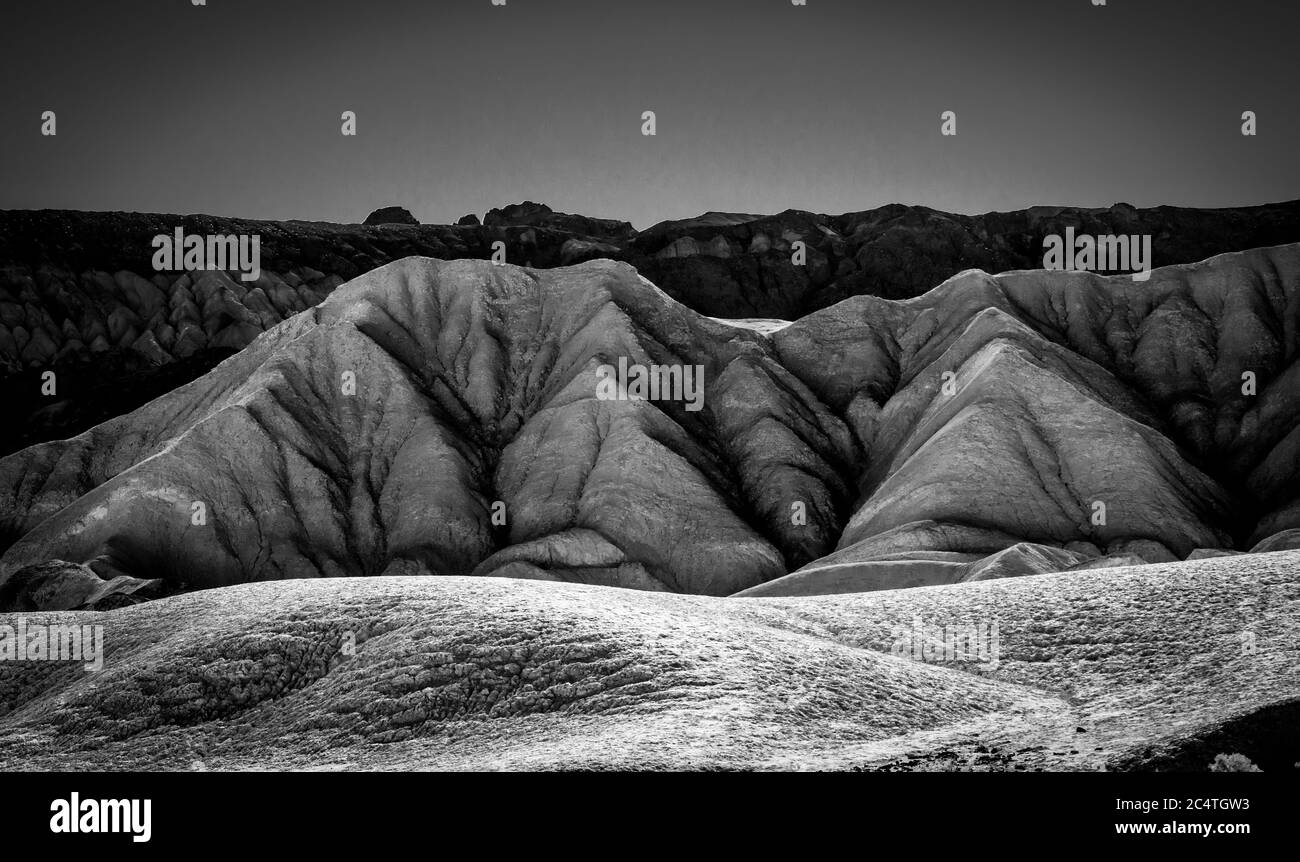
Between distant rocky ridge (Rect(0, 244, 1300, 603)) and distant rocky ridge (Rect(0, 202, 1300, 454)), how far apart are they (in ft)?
171

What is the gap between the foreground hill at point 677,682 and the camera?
20.0m

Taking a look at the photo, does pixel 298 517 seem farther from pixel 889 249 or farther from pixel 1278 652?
pixel 889 249

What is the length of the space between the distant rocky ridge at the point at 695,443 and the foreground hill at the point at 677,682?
23.3 metres

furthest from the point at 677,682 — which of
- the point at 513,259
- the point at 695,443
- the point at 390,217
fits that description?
the point at 390,217

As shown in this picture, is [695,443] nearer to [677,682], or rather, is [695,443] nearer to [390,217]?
[677,682]

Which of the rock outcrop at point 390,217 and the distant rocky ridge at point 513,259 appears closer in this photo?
the distant rocky ridge at point 513,259

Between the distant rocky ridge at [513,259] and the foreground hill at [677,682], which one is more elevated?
the distant rocky ridge at [513,259]

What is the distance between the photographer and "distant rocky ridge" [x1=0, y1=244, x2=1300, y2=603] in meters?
67.1

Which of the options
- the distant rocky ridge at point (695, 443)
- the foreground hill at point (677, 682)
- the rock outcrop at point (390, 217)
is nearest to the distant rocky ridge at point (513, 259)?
the rock outcrop at point (390, 217)

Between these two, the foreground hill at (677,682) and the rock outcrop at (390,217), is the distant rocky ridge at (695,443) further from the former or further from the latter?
the rock outcrop at (390,217)

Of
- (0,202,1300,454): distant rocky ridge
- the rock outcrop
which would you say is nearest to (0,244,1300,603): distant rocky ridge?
(0,202,1300,454): distant rocky ridge

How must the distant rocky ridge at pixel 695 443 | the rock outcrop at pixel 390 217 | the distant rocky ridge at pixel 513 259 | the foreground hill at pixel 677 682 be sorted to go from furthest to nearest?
the rock outcrop at pixel 390 217, the distant rocky ridge at pixel 513 259, the distant rocky ridge at pixel 695 443, the foreground hill at pixel 677 682

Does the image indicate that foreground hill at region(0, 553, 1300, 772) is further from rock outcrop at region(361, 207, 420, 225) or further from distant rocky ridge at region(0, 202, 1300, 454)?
rock outcrop at region(361, 207, 420, 225)
